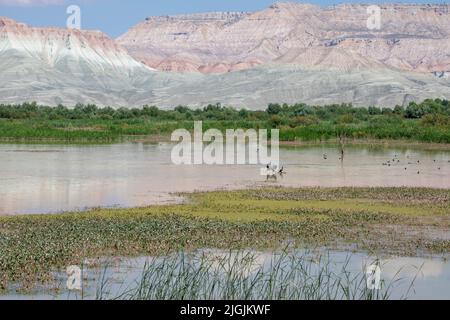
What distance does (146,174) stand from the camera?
2848 centimetres

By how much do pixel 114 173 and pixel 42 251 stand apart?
15.6 m

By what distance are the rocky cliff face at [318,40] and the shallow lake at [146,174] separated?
113m

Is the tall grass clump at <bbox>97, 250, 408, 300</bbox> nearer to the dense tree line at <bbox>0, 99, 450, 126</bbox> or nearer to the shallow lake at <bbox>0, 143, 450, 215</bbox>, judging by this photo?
the shallow lake at <bbox>0, 143, 450, 215</bbox>

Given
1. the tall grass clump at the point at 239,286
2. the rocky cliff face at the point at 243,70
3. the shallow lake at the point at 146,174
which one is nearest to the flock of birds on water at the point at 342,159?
the shallow lake at the point at 146,174

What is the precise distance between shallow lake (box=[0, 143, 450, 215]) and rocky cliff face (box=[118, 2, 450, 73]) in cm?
11270

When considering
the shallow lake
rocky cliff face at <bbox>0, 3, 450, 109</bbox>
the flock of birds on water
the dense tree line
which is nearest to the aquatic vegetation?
the shallow lake

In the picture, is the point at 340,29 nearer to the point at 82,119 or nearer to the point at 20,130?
the point at 82,119

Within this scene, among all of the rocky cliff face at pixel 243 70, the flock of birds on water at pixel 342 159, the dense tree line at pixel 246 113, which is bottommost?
the flock of birds on water at pixel 342 159

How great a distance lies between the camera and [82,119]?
6800 centimetres

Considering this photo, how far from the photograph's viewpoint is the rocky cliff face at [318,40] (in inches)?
6422

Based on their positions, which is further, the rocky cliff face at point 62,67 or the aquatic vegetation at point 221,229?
the rocky cliff face at point 62,67

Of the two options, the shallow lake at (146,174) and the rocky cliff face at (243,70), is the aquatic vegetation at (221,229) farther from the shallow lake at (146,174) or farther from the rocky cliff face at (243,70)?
the rocky cliff face at (243,70)

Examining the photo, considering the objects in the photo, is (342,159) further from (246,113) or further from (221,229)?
(246,113)
